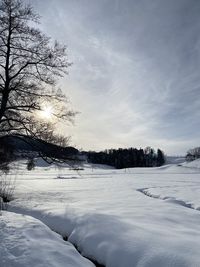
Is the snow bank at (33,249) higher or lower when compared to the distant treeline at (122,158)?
lower

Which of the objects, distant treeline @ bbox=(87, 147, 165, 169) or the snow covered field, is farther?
distant treeline @ bbox=(87, 147, 165, 169)

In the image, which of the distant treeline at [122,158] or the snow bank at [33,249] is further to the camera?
the distant treeline at [122,158]

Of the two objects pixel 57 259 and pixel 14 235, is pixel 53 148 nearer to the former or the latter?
pixel 14 235

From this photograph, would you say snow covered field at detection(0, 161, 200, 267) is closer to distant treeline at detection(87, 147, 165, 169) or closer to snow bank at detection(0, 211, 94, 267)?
snow bank at detection(0, 211, 94, 267)

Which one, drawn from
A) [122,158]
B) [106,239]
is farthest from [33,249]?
[122,158]

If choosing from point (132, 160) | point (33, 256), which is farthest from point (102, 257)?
point (132, 160)

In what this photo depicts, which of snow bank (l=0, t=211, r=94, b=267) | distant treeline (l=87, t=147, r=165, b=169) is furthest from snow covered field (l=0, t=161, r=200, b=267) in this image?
distant treeline (l=87, t=147, r=165, b=169)

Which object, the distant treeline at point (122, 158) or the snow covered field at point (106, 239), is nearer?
the snow covered field at point (106, 239)

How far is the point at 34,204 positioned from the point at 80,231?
4.19 metres

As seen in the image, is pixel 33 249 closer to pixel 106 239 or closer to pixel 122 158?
pixel 106 239

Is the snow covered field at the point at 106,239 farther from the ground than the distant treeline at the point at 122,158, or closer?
closer

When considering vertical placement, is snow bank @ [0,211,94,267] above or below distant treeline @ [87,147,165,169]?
below

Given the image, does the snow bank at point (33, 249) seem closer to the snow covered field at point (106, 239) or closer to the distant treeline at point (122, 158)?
the snow covered field at point (106, 239)

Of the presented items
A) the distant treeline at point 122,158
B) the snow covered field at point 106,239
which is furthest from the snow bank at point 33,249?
the distant treeline at point 122,158
